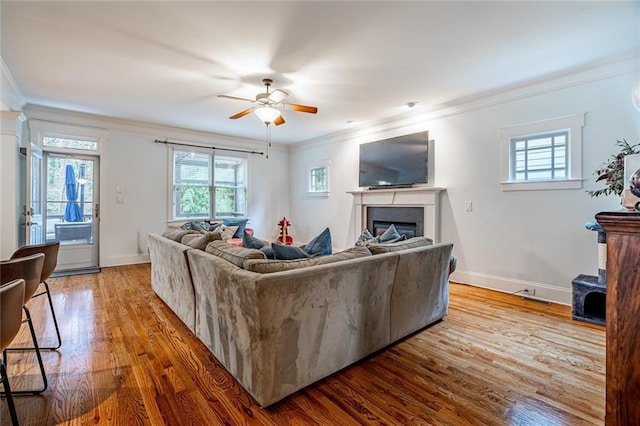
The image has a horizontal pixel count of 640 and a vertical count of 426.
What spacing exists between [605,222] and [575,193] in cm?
289

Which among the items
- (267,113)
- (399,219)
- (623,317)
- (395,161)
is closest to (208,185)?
(267,113)

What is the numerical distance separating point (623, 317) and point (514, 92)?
3.57 meters

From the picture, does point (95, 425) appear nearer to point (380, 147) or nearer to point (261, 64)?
point (261, 64)

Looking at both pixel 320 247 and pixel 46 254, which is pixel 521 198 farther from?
pixel 46 254

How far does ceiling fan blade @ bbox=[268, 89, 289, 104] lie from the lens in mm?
3342

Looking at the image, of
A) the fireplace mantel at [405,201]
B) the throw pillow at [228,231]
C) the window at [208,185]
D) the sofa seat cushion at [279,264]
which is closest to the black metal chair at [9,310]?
the sofa seat cushion at [279,264]

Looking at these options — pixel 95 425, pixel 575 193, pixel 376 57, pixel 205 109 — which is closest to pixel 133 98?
pixel 205 109

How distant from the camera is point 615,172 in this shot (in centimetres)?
269

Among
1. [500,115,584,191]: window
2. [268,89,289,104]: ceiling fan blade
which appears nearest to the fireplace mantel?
[500,115,584,191]: window

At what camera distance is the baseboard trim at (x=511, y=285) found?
3.36 m

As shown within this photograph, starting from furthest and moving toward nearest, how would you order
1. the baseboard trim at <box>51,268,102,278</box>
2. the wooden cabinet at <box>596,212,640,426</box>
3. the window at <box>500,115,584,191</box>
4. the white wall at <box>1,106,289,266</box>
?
1. the white wall at <box>1,106,289,266</box>
2. the baseboard trim at <box>51,268,102,278</box>
3. the window at <box>500,115,584,191</box>
4. the wooden cabinet at <box>596,212,640,426</box>

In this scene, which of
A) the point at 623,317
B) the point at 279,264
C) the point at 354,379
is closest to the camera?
the point at 623,317

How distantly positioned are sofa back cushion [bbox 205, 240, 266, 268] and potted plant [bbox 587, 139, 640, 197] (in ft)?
10.6

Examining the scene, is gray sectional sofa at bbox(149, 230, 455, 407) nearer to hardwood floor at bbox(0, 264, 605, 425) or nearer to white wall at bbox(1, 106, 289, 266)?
hardwood floor at bbox(0, 264, 605, 425)
